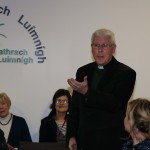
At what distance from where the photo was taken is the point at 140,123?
2090mm

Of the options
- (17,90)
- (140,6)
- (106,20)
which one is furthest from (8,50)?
(140,6)

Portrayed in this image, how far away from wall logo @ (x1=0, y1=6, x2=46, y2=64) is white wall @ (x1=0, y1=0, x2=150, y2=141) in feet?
0.08

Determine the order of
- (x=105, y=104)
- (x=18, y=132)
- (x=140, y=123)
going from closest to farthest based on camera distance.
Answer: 1. (x=140, y=123)
2. (x=105, y=104)
3. (x=18, y=132)

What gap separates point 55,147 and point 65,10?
6.22 feet

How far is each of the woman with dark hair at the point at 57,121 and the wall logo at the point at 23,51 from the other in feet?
1.74

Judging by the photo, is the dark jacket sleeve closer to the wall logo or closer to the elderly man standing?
the wall logo

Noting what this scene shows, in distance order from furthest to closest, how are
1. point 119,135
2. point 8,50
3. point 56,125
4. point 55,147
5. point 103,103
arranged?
point 8,50
point 56,125
point 55,147
point 119,135
point 103,103

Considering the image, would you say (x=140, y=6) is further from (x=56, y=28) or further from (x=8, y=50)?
(x=8, y=50)

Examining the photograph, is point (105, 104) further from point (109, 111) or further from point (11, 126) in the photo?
point (11, 126)

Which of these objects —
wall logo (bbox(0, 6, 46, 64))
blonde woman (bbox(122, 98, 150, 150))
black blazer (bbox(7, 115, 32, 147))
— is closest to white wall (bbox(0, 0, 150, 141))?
wall logo (bbox(0, 6, 46, 64))

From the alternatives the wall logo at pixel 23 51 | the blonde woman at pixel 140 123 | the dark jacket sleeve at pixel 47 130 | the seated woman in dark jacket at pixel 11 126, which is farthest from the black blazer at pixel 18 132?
the blonde woman at pixel 140 123

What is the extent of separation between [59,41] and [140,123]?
2482 mm

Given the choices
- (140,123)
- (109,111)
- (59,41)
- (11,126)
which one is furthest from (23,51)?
(140,123)

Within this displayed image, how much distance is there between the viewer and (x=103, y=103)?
102 inches
